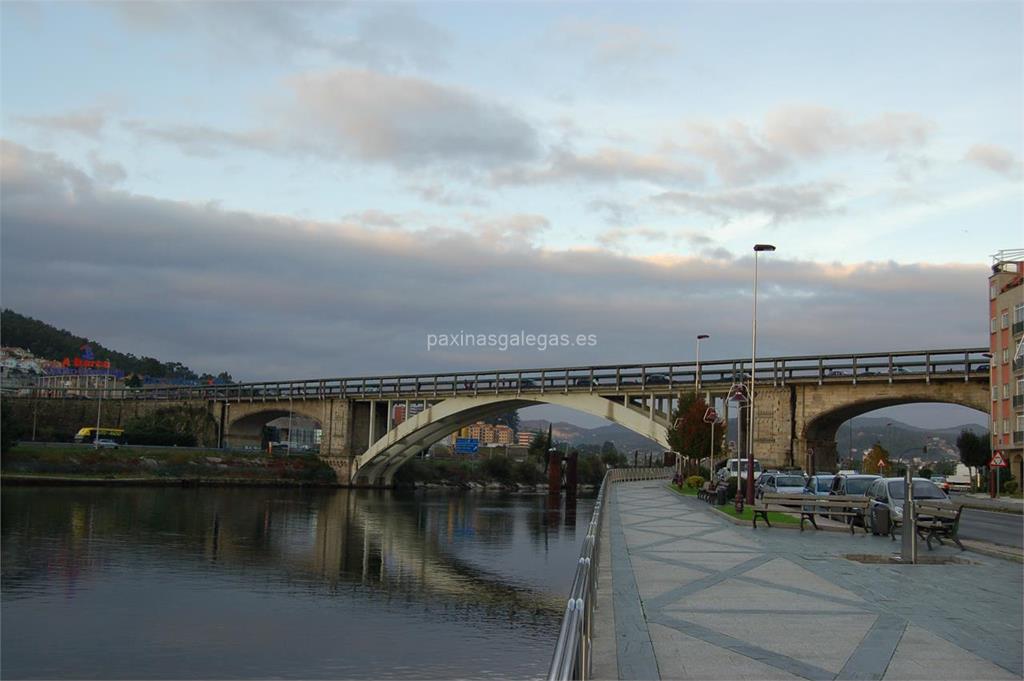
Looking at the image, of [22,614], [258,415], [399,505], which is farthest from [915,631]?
[258,415]

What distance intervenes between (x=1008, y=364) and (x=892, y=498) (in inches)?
1455

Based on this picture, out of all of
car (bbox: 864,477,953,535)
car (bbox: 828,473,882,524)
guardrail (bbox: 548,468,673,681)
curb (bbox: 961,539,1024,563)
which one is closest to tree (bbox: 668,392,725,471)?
car (bbox: 828,473,882,524)

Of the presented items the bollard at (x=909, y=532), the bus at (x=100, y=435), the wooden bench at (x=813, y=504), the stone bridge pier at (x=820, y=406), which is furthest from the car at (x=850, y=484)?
the bus at (x=100, y=435)

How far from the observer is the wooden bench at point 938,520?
20578mm

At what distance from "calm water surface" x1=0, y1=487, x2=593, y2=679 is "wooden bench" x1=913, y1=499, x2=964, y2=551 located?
329 inches

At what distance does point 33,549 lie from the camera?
29.4 meters

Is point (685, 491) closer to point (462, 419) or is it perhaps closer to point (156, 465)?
point (462, 419)

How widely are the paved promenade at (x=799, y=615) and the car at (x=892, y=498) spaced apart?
131 inches

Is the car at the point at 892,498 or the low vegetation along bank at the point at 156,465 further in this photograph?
the low vegetation along bank at the point at 156,465

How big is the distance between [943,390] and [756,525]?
34.8 meters

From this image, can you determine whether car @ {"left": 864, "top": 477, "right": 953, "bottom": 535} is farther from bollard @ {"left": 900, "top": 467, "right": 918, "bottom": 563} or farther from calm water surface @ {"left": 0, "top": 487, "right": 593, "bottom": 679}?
calm water surface @ {"left": 0, "top": 487, "right": 593, "bottom": 679}

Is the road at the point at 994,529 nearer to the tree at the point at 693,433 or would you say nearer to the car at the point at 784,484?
the car at the point at 784,484

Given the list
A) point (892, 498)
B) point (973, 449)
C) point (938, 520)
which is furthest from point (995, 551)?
point (973, 449)

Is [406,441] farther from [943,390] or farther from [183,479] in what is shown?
[943,390]
